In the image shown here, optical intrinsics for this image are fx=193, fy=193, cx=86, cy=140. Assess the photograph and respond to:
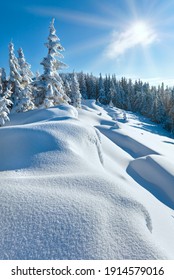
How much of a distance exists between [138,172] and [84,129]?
4.36 metres

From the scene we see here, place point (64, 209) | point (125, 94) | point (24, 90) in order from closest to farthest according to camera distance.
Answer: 1. point (64, 209)
2. point (24, 90)
3. point (125, 94)

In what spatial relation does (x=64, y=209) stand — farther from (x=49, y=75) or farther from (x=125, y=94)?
(x=125, y=94)

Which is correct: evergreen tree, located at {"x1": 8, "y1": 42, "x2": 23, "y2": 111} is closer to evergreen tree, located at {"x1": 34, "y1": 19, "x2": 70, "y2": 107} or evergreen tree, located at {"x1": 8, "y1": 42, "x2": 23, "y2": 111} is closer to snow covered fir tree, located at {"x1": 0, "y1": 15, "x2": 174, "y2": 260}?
evergreen tree, located at {"x1": 34, "y1": 19, "x2": 70, "y2": 107}

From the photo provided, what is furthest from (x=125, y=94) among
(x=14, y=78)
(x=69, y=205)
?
(x=69, y=205)

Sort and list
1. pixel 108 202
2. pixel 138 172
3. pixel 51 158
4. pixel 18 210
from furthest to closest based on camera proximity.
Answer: pixel 138 172, pixel 51 158, pixel 108 202, pixel 18 210

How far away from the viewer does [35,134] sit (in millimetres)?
6977

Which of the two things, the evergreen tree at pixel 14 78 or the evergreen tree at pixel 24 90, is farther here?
the evergreen tree at pixel 14 78

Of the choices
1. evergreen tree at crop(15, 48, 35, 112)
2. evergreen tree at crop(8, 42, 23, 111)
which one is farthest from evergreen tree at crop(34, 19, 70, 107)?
evergreen tree at crop(8, 42, 23, 111)

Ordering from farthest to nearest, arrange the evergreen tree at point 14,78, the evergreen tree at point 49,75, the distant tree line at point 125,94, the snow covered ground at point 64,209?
the distant tree line at point 125,94 < the evergreen tree at point 14,78 < the evergreen tree at point 49,75 < the snow covered ground at point 64,209

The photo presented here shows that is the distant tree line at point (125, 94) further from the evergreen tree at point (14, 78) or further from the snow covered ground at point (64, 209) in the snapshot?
the snow covered ground at point (64, 209)

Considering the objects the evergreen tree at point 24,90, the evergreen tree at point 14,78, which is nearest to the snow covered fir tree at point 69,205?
the evergreen tree at point 24,90

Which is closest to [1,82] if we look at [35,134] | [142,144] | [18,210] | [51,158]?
[142,144]

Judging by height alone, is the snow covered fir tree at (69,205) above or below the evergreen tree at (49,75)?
below
